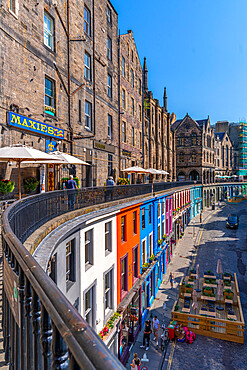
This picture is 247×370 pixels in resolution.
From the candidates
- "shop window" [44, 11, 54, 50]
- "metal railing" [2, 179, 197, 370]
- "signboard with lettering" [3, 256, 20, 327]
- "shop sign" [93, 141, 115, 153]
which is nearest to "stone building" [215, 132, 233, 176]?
"shop sign" [93, 141, 115, 153]

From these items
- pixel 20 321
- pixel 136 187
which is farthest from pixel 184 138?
pixel 20 321

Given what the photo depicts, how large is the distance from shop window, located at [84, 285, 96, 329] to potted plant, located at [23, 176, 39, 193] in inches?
232

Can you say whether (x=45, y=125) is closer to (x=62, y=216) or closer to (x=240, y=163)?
(x=62, y=216)

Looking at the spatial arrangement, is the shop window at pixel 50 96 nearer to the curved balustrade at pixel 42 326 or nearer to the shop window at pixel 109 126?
the shop window at pixel 109 126

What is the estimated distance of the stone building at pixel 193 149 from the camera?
6781 cm

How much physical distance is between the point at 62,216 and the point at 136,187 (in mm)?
9980

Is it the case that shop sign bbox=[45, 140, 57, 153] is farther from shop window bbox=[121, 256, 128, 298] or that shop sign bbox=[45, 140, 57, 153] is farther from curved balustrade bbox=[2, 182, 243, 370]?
curved balustrade bbox=[2, 182, 243, 370]

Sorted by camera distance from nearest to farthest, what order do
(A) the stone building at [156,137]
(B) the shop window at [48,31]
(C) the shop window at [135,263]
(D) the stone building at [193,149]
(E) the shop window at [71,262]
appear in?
1. (E) the shop window at [71,262]
2. (B) the shop window at [48,31]
3. (C) the shop window at [135,263]
4. (A) the stone building at [156,137]
5. (D) the stone building at [193,149]

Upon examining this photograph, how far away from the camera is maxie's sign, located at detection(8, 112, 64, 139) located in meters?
12.2

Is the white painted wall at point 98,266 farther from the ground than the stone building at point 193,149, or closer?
closer

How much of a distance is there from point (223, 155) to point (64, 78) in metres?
83.5

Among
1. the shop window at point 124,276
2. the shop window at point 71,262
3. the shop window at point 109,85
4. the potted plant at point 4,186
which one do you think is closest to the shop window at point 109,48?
the shop window at point 109,85

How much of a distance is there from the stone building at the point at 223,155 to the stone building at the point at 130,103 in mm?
57154

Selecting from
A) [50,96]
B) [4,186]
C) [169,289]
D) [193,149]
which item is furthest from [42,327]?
[193,149]
